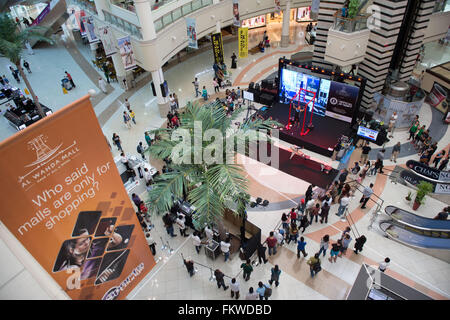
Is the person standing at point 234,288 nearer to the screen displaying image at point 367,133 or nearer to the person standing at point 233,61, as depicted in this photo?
the screen displaying image at point 367,133

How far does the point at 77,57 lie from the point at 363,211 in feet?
85.4

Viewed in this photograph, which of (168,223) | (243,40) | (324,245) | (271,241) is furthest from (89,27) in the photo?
(324,245)

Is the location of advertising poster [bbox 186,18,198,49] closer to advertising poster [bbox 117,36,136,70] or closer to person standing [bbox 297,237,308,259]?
advertising poster [bbox 117,36,136,70]

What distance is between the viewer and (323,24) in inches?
731

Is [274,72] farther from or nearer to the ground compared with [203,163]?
nearer to the ground

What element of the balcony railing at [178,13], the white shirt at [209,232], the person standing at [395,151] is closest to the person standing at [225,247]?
the white shirt at [209,232]

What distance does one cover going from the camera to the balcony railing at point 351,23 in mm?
16141

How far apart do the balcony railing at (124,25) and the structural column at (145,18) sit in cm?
63

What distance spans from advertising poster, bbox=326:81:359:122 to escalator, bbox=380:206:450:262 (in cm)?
651

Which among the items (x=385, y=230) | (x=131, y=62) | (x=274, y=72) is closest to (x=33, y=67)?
(x=131, y=62)

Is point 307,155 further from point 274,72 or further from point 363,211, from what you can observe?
point 274,72

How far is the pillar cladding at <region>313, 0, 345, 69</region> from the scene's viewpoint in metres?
17.5

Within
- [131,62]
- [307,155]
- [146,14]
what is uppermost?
[146,14]

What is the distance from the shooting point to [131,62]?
18.0 metres
